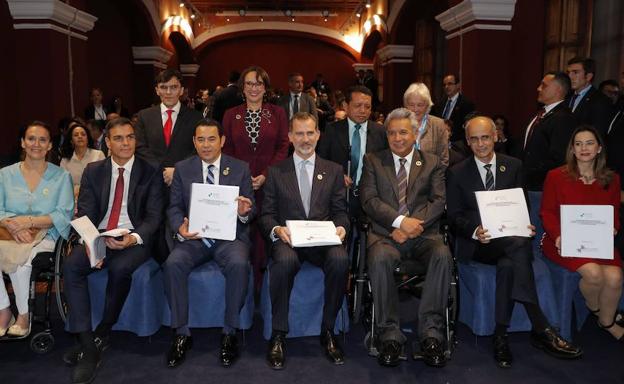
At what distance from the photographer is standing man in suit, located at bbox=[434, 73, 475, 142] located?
6.38 m

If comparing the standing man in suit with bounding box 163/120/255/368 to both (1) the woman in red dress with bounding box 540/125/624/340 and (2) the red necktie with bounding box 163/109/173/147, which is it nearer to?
(2) the red necktie with bounding box 163/109/173/147

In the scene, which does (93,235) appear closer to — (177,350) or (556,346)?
(177,350)

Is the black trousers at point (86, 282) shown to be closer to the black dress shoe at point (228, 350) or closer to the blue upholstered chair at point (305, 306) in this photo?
the black dress shoe at point (228, 350)

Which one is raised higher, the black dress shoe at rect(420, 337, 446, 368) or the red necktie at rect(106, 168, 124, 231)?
the red necktie at rect(106, 168, 124, 231)

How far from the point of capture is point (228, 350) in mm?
3414

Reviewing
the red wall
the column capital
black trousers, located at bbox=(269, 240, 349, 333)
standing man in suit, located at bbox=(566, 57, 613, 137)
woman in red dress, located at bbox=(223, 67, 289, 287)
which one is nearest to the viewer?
black trousers, located at bbox=(269, 240, 349, 333)

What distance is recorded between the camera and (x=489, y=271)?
3.69 meters

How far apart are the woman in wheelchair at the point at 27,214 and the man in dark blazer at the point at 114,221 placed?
0.23 m

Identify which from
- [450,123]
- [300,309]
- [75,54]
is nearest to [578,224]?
[300,309]

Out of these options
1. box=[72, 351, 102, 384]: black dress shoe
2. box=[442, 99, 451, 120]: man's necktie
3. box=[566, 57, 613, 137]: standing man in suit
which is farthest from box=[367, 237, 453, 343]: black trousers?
box=[442, 99, 451, 120]: man's necktie

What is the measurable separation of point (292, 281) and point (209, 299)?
23.6 inches

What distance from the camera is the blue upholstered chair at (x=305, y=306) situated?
3643mm

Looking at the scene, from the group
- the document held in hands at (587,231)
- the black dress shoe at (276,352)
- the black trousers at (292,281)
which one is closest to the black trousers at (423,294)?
the black trousers at (292,281)

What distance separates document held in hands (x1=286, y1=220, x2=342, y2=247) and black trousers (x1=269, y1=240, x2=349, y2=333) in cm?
12
